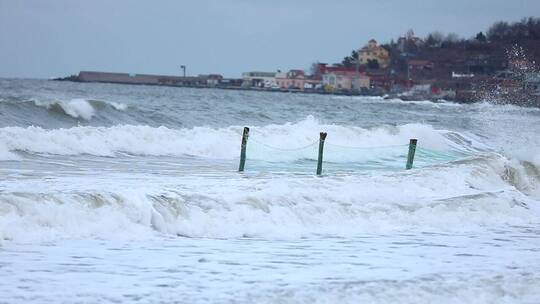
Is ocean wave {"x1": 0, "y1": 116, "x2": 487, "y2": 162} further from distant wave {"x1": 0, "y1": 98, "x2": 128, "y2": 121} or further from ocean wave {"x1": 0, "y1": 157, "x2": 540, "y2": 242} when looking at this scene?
distant wave {"x1": 0, "y1": 98, "x2": 128, "y2": 121}

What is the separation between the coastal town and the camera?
375 feet

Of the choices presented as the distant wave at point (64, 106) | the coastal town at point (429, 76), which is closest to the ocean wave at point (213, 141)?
the distant wave at point (64, 106)

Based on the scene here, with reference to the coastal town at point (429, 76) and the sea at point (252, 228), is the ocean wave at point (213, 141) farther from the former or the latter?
the coastal town at point (429, 76)

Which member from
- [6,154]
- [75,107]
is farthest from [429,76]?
[6,154]

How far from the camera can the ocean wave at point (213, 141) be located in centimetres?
2348

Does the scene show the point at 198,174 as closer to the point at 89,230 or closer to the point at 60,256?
the point at 89,230

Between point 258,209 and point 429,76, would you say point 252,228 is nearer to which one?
point 258,209

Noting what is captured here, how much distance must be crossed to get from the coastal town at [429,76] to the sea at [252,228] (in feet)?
242

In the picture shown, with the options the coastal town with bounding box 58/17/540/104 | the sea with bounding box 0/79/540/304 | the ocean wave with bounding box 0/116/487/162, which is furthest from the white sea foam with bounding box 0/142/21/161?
the coastal town with bounding box 58/17/540/104

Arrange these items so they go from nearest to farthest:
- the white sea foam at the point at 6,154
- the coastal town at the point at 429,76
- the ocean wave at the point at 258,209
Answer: the ocean wave at the point at 258,209, the white sea foam at the point at 6,154, the coastal town at the point at 429,76

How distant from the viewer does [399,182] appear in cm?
1941

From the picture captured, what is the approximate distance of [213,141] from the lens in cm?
2839

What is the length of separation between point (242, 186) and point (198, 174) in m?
3.07

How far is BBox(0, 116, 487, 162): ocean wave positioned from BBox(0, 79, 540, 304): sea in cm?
12
